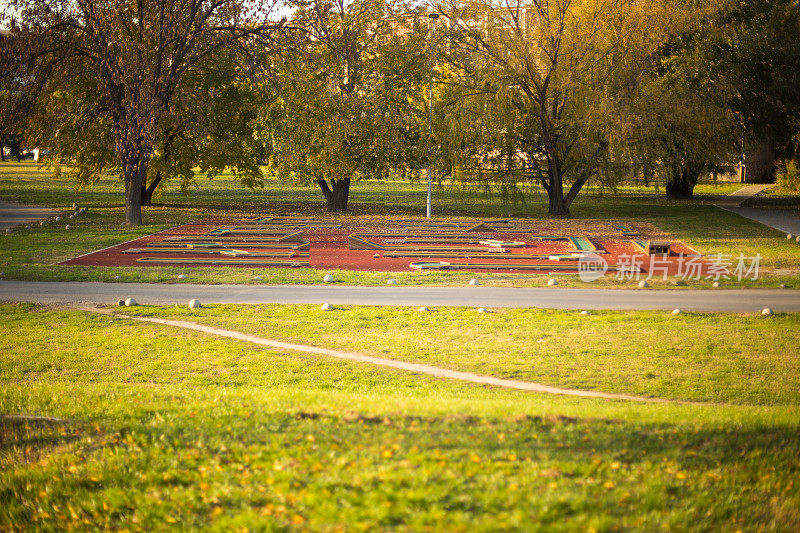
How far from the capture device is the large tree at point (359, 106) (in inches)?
1097

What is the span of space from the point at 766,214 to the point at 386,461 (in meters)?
27.3

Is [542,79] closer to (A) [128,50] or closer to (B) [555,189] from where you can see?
(B) [555,189]

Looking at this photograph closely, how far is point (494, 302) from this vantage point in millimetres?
12562

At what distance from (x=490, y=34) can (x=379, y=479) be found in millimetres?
24723

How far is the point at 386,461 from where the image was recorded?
4914 millimetres

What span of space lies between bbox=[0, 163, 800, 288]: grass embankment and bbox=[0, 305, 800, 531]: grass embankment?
24.7 ft

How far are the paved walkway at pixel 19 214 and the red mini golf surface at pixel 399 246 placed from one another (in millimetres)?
5800

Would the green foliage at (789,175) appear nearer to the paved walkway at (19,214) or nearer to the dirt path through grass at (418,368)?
the dirt path through grass at (418,368)

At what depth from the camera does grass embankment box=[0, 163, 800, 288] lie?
48.7 ft

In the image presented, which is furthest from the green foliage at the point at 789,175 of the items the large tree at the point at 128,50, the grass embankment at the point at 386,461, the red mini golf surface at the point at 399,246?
the grass embankment at the point at 386,461

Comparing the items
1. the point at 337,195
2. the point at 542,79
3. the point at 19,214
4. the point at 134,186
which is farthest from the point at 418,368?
the point at 19,214

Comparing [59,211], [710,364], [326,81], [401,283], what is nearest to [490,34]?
[326,81]

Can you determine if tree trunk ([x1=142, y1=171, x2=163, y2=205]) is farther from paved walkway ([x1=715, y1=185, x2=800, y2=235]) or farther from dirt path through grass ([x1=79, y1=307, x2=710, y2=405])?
paved walkway ([x1=715, y1=185, x2=800, y2=235])

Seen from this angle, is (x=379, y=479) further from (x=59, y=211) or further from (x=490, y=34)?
(x=59, y=211)
